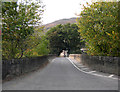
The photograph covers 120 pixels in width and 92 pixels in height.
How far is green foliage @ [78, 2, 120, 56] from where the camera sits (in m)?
18.5

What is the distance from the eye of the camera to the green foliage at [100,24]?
1850 centimetres

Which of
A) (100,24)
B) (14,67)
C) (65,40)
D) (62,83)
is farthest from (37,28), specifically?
(65,40)

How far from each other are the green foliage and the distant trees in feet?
198

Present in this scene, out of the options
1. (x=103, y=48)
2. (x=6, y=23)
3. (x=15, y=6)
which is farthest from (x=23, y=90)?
(x=103, y=48)

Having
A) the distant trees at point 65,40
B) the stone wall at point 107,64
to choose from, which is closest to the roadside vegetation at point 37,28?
the stone wall at point 107,64

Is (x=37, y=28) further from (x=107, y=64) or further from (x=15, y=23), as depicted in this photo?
(x=107, y=64)

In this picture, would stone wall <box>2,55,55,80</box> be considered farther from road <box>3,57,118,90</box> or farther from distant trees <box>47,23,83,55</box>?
distant trees <box>47,23,83,55</box>

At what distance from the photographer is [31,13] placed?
1595 centimetres

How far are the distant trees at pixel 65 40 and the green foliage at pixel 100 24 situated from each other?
198ft

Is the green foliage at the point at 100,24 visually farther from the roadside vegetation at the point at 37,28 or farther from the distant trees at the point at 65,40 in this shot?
the distant trees at the point at 65,40

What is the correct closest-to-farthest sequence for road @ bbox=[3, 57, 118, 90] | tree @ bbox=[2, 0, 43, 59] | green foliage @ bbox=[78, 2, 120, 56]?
road @ bbox=[3, 57, 118, 90]
tree @ bbox=[2, 0, 43, 59]
green foliage @ bbox=[78, 2, 120, 56]

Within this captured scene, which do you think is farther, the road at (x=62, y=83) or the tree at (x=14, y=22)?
the tree at (x=14, y=22)

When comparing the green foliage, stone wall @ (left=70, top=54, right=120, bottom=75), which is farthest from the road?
the green foliage

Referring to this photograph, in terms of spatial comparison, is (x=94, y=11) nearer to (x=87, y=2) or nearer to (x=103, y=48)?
(x=87, y=2)
